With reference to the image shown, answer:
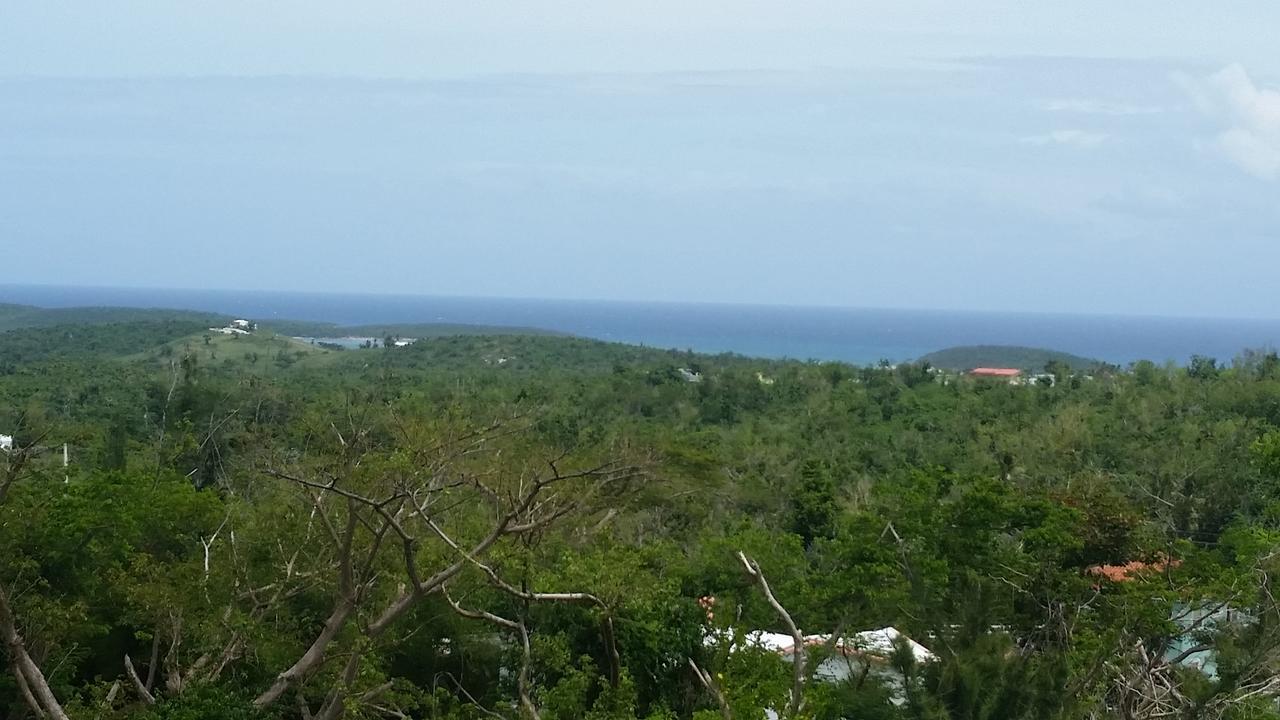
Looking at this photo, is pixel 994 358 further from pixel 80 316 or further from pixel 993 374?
pixel 80 316

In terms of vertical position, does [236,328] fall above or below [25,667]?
below

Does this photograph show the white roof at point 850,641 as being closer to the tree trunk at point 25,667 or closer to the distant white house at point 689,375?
the tree trunk at point 25,667

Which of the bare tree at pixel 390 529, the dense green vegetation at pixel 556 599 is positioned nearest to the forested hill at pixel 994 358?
the dense green vegetation at pixel 556 599

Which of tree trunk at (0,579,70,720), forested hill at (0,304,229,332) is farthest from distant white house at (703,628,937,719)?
forested hill at (0,304,229,332)

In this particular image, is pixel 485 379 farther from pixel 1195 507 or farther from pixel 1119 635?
pixel 1119 635

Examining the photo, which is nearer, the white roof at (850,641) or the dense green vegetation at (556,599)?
the dense green vegetation at (556,599)

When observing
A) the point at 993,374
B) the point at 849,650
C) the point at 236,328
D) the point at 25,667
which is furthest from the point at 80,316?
the point at 849,650

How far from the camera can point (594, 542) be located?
16250 mm

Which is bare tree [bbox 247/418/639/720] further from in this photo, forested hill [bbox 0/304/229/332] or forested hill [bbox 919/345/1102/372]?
forested hill [bbox 0/304/229/332]

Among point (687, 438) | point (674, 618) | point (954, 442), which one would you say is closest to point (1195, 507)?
point (954, 442)

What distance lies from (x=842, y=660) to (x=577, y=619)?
354 cm

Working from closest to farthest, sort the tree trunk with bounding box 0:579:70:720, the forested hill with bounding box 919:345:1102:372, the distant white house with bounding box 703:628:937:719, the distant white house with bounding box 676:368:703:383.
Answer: the tree trunk with bounding box 0:579:70:720
the distant white house with bounding box 703:628:937:719
the distant white house with bounding box 676:368:703:383
the forested hill with bounding box 919:345:1102:372

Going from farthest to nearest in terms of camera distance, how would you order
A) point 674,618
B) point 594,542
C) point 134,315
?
point 134,315, point 594,542, point 674,618

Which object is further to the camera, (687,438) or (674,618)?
(687,438)
